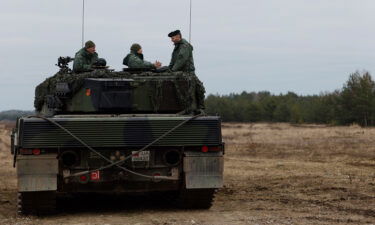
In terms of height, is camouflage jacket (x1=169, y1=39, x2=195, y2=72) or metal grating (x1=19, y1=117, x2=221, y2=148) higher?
camouflage jacket (x1=169, y1=39, x2=195, y2=72)

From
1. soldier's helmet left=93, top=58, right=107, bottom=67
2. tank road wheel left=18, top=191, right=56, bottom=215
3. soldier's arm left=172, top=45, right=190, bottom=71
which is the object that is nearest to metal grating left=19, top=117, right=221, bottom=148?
tank road wheel left=18, top=191, right=56, bottom=215

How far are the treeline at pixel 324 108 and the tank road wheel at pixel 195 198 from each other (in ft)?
163

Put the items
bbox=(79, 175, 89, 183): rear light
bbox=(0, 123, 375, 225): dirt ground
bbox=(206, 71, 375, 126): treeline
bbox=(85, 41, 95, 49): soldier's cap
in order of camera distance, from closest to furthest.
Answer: bbox=(0, 123, 375, 225): dirt ground, bbox=(79, 175, 89, 183): rear light, bbox=(85, 41, 95, 49): soldier's cap, bbox=(206, 71, 375, 126): treeline

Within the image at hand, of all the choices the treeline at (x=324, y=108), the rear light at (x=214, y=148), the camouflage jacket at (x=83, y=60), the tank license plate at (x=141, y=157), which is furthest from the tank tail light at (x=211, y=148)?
the treeline at (x=324, y=108)

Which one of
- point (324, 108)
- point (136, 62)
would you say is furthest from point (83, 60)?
point (324, 108)

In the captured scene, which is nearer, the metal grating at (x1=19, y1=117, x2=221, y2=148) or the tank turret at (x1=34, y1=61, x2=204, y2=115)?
the metal grating at (x1=19, y1=117, x2=221, y2=148)

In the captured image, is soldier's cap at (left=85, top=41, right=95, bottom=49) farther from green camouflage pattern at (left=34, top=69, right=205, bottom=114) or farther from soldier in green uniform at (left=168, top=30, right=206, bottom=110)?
soldier in green uniform at (left=168, top=30, right=206, bottom=110)

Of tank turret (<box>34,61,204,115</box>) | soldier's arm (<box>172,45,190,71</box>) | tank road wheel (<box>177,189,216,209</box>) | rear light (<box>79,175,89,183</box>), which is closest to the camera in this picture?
rear light (<box>79,175,89,183</box>)

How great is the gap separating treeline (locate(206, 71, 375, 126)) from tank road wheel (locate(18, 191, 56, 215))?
165 ft

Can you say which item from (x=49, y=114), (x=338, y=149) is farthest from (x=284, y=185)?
(x=338, y=149)

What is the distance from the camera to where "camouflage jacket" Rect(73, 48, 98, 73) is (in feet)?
39.4

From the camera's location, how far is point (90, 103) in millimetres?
11359

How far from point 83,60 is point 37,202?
3.05 metres

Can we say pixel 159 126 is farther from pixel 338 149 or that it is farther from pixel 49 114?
pixel 338 149
